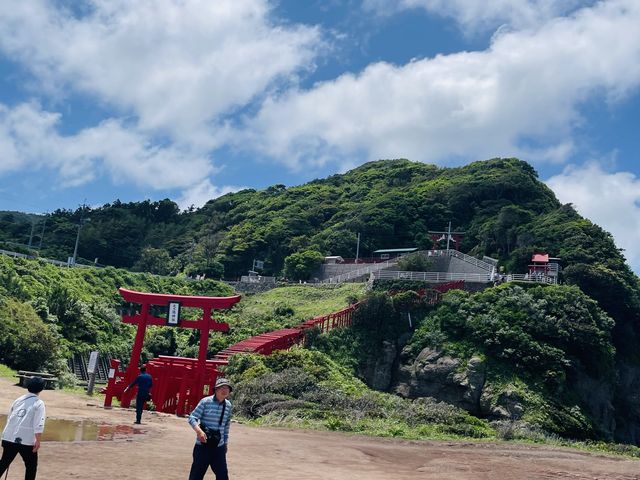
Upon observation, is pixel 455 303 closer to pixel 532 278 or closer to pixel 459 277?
pixel 459 277

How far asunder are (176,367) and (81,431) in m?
7.80

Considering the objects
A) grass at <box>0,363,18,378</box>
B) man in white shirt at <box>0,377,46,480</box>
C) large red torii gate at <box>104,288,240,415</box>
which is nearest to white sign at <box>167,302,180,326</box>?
large red torii gate at <box>104,288,240,415</box>

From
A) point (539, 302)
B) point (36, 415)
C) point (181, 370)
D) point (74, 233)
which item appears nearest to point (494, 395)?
point (539, 302)

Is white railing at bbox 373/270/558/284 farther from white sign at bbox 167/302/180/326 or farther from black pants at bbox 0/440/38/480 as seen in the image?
black pants at bbox 0/440/38/480

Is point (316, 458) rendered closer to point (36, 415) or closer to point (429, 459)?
point (429, 459)

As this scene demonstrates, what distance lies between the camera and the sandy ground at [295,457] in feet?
28.8

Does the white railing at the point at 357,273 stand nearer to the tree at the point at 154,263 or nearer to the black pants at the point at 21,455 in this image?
the tree at the point at 154,263

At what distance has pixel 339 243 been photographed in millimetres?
63531

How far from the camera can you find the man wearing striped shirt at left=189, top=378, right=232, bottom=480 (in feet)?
21.4

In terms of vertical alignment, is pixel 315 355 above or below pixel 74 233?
below

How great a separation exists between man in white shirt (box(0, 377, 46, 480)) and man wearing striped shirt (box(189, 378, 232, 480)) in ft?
5.22

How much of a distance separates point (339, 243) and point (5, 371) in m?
44.1

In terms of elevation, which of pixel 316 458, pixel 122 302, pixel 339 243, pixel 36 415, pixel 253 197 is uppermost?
pixel 253 197

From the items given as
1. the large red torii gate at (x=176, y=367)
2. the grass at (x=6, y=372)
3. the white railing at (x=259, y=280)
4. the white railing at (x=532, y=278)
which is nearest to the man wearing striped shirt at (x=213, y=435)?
the large red torii gate at (x=176, y=367)
